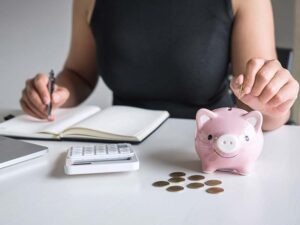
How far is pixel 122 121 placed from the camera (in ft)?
2.69

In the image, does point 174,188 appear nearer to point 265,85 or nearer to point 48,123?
point 265,85

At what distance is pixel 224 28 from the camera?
100 centimetres

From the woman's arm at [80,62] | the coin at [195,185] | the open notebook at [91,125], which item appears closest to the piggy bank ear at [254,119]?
the coin at [195,185]

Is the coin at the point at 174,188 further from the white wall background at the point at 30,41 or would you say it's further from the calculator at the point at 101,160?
the white wall background at the point at 30,41

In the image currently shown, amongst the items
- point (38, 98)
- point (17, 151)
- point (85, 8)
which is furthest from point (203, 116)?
point (85, 8)

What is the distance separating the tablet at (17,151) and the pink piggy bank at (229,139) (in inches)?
9.8

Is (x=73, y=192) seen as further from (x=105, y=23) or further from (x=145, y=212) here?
(x=105, y=23)

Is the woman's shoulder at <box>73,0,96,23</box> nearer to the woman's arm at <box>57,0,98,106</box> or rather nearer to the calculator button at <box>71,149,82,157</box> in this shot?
the woman's arm at <box>57,0,98,106</box>

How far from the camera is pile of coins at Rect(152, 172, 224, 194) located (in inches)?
21.9

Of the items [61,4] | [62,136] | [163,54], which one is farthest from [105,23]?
[61,4]

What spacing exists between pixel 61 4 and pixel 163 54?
0.98 metres

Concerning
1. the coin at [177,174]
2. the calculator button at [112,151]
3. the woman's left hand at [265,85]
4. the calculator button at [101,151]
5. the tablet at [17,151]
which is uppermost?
the woman's left hand at [265,85]

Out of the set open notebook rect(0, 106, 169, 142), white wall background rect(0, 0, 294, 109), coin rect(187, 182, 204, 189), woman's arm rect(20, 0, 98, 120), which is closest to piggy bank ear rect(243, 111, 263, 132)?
coin rect(187, 182, 204, 189)

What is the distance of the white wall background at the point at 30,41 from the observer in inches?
74.1
